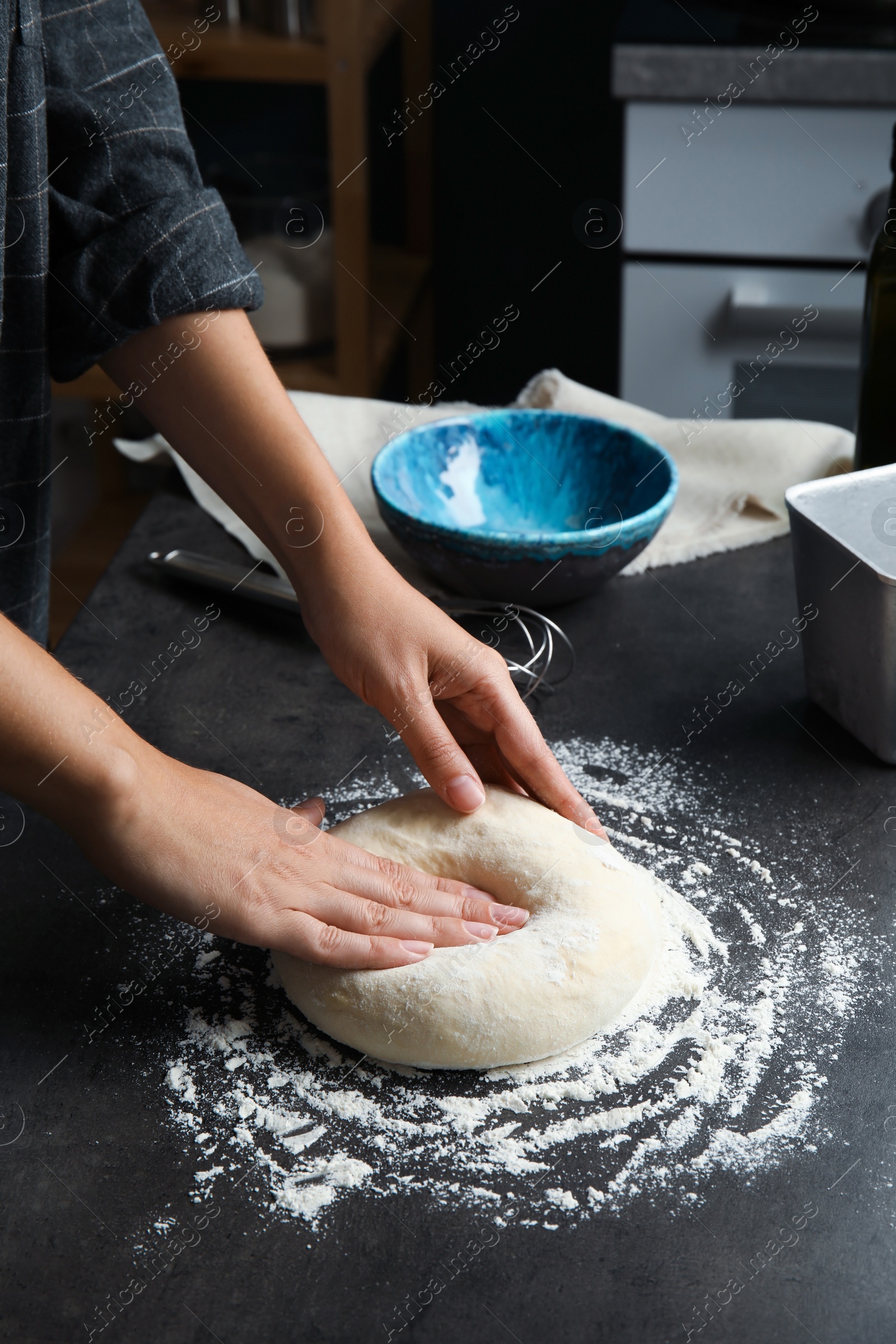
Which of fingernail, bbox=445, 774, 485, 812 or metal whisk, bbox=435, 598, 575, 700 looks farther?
metal whisk, bbox=435, 598, 575, 700

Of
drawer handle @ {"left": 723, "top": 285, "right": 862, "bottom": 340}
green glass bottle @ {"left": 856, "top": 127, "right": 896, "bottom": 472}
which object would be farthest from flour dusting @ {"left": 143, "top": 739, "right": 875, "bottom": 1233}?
drawer handle @ {"left": 723, "top": 285, "right": 862, "bottom": 340}

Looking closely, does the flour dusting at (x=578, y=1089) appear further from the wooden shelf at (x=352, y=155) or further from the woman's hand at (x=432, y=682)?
the wooden shelf at (x=352, y=155)

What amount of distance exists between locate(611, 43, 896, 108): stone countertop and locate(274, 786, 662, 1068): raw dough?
3.96 feet

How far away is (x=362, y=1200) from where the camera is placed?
0.62 m

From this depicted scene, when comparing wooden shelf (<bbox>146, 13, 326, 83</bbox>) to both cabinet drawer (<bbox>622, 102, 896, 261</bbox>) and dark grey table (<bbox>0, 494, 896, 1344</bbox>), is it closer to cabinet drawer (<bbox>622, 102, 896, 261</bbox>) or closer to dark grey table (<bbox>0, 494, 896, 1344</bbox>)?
cabinet drawer (<bbox>622, 102, 896, 261</bbox>)

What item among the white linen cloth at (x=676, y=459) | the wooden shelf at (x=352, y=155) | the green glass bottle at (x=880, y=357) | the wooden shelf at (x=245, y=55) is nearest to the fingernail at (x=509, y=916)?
the white linen cloth at (x=676, y=459)

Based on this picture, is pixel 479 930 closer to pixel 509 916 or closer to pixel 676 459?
pixel 509 916

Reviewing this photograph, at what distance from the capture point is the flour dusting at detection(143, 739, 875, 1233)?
24.7 inches

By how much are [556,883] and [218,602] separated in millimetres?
505

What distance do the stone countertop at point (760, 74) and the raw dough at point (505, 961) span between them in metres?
1.21

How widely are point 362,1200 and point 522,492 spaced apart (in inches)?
30.4

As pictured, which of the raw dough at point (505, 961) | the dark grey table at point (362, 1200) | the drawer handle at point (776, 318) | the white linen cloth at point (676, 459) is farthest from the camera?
the drawer handle at point (776, 318)

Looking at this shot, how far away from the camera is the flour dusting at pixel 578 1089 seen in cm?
63

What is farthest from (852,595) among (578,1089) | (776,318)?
(776,318)
